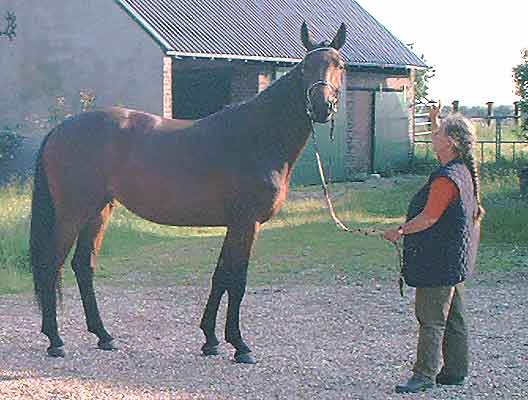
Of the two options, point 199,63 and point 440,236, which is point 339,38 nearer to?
point 440,236

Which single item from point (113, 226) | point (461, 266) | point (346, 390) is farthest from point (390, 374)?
point (113, 226)

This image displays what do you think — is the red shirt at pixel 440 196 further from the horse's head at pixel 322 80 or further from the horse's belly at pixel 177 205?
the horse's belly at pixel 177 205

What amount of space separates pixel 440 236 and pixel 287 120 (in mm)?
1734

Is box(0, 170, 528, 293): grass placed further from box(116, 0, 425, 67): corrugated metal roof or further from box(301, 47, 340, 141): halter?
box(116, 0, 425, 67): corrugated metal roof

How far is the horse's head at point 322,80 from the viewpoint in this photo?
7.38 m

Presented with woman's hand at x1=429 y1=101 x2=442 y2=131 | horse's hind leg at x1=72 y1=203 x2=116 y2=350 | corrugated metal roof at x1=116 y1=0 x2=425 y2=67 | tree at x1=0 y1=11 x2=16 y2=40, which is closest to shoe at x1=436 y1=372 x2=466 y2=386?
woman's hand at x1=429 y1=101 x2=442 y2=131

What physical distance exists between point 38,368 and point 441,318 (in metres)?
2.86


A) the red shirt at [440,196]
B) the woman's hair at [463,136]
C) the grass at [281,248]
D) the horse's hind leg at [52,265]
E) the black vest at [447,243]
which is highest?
the woman's hair at [463,136]

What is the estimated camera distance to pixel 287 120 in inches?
304

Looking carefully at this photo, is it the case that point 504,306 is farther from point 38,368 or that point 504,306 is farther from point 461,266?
point 38,368

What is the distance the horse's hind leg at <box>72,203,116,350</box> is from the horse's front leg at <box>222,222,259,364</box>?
3.68 feet

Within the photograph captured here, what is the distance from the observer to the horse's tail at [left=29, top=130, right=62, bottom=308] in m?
8.04

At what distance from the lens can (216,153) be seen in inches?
307

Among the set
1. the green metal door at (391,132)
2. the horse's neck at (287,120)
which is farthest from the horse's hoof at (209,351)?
the green metal door at (391,132)
